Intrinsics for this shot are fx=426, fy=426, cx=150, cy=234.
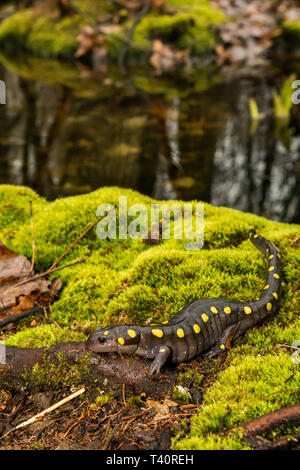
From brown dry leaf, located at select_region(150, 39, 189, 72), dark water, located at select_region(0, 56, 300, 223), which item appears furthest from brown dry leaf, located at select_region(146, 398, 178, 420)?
brown dry leaf, located at select_region(150, 39, 189, 72)

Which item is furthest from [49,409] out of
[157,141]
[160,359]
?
[157,141]

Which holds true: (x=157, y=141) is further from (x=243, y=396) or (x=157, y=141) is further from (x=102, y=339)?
(x=243, y=396)

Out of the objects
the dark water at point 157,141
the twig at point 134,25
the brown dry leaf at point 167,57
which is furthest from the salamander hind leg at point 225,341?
the twig at point 134,25

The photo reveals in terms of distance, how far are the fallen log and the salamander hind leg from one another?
30 centimetres

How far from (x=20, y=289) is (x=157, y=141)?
6034mm

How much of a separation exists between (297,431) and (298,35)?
59.7ft

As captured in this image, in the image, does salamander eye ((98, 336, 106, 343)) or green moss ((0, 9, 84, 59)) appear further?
green moss ((0, 9, 84, 59))

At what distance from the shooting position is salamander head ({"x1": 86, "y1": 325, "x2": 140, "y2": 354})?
268 cm

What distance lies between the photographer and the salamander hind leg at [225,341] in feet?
9.29

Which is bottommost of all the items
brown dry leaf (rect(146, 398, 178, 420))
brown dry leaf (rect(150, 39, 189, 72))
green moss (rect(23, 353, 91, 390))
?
brown dry leaf (rect(146, 398, 178, 420))

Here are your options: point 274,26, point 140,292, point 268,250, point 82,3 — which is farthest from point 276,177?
point 82,3

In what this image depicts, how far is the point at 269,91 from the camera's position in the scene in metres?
12.0

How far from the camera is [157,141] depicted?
883cm

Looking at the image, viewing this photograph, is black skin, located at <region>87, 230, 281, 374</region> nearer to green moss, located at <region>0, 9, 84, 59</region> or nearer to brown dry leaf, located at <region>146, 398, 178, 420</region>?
brown dry leaf, located at <region>146, 398, 178, 420</region>
